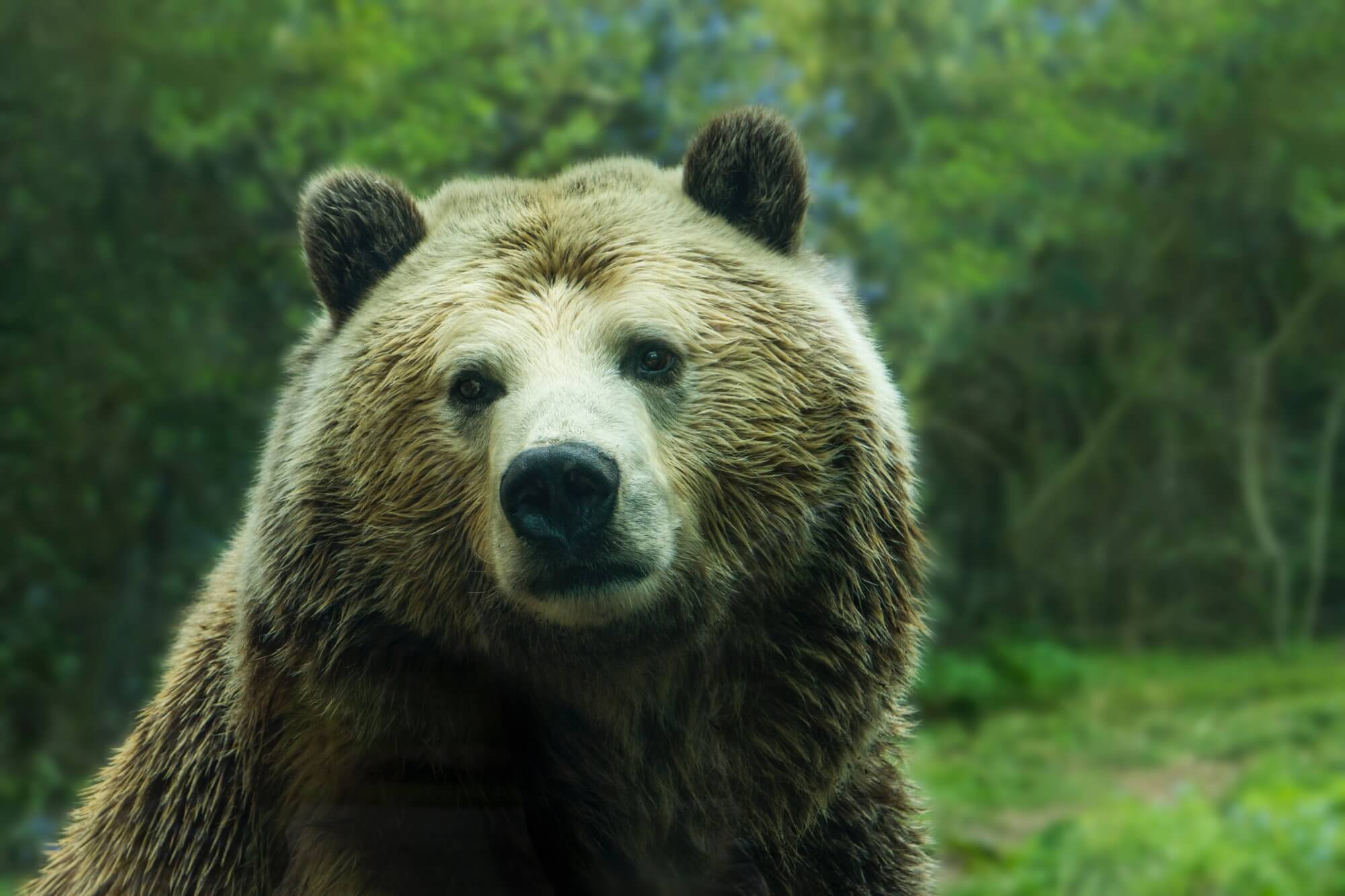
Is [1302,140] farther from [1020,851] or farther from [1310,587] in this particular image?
[1020,851]

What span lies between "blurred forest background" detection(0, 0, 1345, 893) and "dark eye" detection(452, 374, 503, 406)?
1.54m

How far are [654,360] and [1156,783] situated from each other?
4616mm

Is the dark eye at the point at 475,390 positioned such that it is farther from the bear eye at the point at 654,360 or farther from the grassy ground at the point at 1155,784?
the grassy ground at the point at 1155,784

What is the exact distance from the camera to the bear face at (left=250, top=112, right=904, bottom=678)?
→ 189cm

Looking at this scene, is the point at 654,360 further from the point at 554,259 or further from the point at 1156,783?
the point at 1156,783

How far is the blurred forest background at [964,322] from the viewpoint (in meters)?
4.16

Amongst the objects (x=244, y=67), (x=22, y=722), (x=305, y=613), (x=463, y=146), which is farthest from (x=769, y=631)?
(x=22, y=722)

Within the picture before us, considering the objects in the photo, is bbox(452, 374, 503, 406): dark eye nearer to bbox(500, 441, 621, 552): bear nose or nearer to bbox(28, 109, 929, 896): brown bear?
bbox(28, 109, 929, 896): brown bear

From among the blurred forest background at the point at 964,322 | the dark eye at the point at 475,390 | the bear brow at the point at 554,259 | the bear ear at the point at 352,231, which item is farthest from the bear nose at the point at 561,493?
the blurred forest background at the point at 964,322

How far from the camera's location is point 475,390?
2.04m

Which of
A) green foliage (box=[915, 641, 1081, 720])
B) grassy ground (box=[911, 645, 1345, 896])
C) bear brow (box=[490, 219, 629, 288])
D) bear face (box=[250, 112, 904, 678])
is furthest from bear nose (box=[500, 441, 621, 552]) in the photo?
green foliage (box=[915, 641, 1081, 720])

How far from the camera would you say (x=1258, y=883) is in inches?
191

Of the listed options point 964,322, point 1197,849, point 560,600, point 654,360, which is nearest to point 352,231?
point 654,360

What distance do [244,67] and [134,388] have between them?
49.6 inches
